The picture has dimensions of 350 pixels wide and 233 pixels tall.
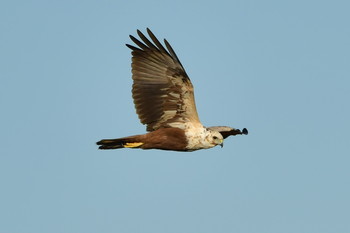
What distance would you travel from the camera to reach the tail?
1471cm

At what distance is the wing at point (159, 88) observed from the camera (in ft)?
49.1

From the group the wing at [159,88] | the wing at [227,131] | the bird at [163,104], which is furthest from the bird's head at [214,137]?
the wing at [227,131]

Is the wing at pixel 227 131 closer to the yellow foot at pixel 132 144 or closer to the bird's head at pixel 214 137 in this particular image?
the bird's head at pixel 214 137

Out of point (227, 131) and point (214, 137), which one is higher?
point (227, 131)

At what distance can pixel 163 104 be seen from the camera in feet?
50.3

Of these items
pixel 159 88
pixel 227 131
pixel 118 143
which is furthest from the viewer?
pixel 227 131

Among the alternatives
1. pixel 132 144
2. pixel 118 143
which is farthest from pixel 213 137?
pixel 118 143

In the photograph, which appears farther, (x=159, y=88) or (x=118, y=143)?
(x=159, y=88)

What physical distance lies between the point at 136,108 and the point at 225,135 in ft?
8.64

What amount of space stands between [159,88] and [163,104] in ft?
1.31

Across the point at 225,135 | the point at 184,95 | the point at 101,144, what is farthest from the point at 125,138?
the point at 225,135

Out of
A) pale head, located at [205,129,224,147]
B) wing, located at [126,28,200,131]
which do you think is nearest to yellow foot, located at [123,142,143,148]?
wing, located at [126,28,200,131]

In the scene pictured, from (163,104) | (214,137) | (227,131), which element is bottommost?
(214,137)

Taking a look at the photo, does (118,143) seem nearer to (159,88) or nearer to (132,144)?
(132,144)
